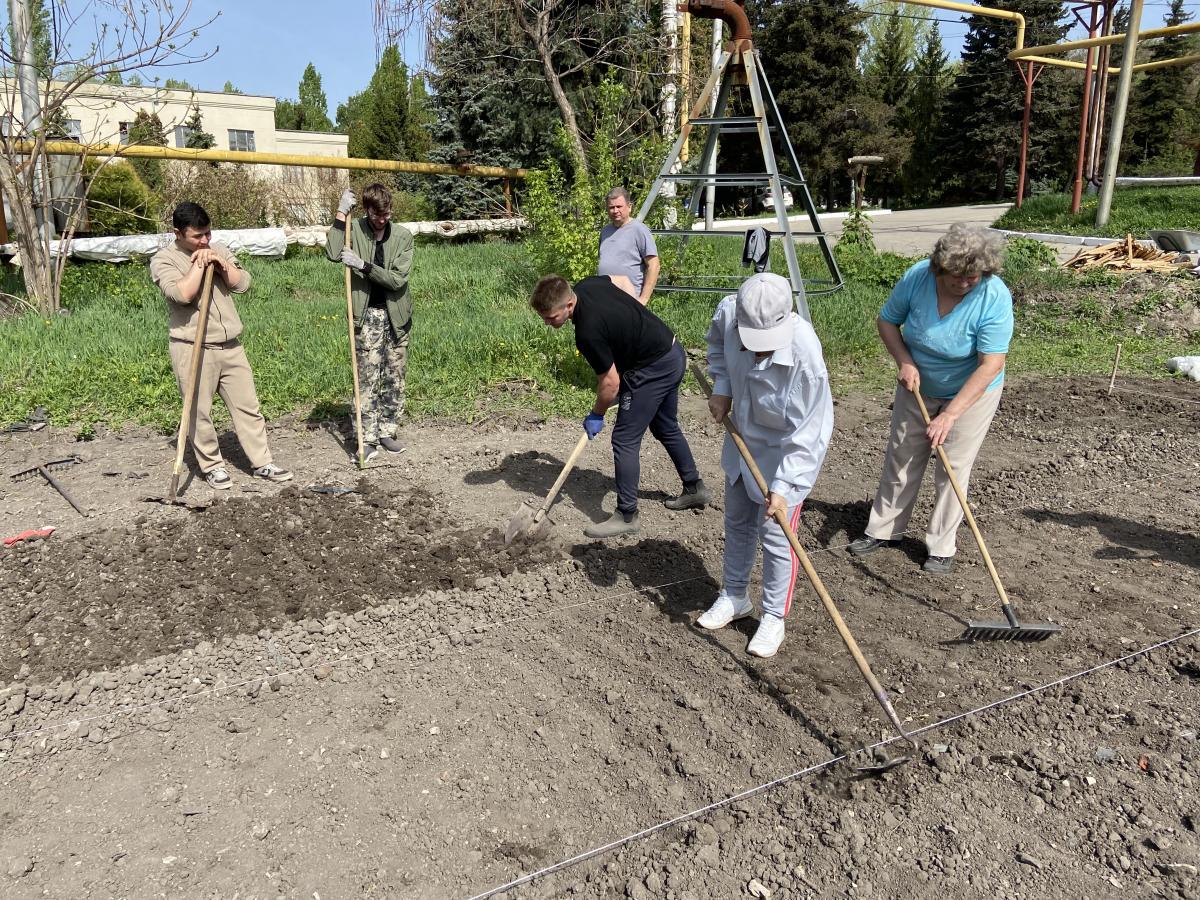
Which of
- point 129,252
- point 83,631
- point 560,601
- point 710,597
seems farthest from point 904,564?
point 129,252

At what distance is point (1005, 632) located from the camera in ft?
11.4

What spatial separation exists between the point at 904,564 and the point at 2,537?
4653 millimetres

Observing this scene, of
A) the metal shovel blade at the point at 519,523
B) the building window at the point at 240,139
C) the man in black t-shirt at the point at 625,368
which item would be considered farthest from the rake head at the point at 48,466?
the building window at the point at 240,139

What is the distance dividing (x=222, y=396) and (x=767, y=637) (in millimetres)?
3541

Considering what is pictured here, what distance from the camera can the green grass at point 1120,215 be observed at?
13305 mm

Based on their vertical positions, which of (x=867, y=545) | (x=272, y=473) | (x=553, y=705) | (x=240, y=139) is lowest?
(x=553, y=705)

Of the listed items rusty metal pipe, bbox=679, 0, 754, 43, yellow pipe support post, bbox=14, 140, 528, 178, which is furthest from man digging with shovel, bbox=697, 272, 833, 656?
yellow pipe support post, bbox=14, 140, 528, 178

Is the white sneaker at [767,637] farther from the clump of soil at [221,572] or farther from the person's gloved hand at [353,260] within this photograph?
the person's gloved hand at [353,260]

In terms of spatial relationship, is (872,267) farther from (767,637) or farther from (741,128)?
(767,637)

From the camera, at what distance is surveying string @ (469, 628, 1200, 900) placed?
244 centimetres

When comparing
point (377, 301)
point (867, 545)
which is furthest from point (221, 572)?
point (867, 545)

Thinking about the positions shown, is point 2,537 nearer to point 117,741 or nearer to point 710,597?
point 117,741

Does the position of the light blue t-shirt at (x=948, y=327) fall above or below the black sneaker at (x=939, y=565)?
above

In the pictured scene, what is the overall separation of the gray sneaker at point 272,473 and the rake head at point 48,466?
1.28 meters
